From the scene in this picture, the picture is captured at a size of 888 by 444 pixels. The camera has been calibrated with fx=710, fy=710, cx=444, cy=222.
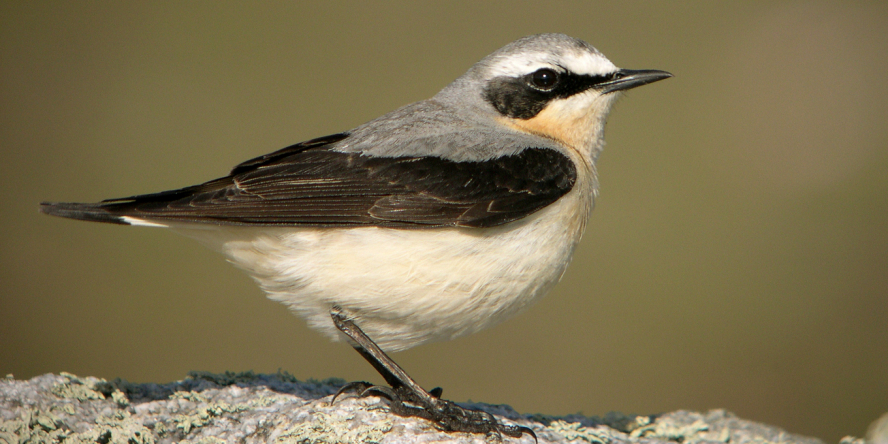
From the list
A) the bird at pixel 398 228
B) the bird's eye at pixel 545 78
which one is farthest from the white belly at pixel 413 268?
the bird's eye at pixel 545 78

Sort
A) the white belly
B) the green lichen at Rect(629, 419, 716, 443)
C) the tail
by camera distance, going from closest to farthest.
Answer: the white belly, the tail, the green lichen at Rect(629, 419, 716, 443)

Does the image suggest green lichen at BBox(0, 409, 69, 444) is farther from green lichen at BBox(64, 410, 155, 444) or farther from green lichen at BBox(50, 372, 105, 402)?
green lichen at BBox(50, 372, 105, 402)

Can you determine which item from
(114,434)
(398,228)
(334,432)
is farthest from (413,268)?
(114,434)

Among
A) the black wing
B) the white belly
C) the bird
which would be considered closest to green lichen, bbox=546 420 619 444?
the bird

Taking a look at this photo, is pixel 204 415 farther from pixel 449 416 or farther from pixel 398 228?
pixel 398 228

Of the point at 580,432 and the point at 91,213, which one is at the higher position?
the point at 91,213

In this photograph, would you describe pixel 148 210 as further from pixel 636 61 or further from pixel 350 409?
pixel 636 61
